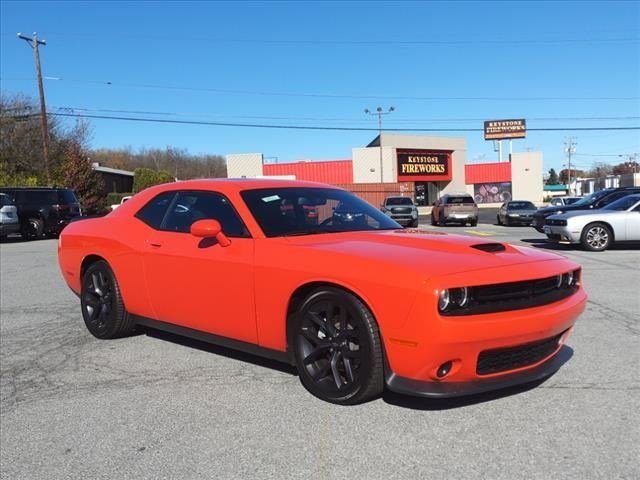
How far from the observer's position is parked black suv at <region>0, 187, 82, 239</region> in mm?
19828

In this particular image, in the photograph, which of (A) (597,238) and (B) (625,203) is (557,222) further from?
(B) (625,203)

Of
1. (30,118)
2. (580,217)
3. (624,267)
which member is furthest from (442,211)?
(30,118)

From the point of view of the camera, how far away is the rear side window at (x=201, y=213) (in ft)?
13.7

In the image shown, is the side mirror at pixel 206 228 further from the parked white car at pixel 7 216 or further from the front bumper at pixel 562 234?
the parked white car at pixel 7 216

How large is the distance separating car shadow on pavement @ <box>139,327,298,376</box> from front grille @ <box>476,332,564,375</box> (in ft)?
4.99

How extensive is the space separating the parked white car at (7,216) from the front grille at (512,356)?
18.7 metres

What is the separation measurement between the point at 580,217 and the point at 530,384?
9607 mm

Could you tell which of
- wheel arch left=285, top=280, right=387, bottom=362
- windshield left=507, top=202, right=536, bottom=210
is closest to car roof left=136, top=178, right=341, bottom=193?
wheel arch left=285, top=280, right=387, bottom=362

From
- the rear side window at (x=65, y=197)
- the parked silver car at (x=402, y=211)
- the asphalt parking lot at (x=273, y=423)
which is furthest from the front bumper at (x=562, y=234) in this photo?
the rear side window at (x=65, y=197)

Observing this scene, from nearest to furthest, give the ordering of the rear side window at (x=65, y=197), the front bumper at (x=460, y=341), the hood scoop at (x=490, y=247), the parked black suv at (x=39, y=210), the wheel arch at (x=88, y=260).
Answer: the front bumper at (x=460, y=341) → the hood scoop at (x=490, y=247) → the wheel arch at (x=88, y=260) → the parked black suv at (x=39, y=210) → the rear side window at (x=65, y=197)

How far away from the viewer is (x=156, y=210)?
491 cm

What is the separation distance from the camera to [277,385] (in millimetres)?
3926

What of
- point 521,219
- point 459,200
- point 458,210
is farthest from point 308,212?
point 521,219

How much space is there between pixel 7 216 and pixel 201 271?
1700 centimetres
